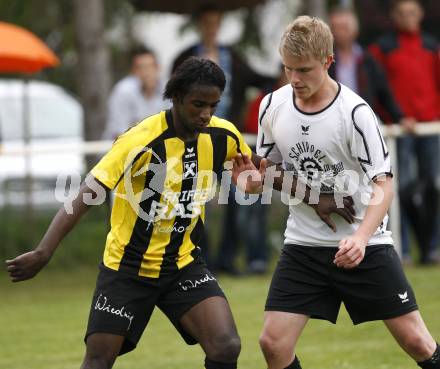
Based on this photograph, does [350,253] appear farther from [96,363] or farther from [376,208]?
[96,363]

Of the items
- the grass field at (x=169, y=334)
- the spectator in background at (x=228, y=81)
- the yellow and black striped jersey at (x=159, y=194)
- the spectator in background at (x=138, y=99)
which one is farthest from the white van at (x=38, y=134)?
the yellow and black striped jersey at (x=159, y=194)

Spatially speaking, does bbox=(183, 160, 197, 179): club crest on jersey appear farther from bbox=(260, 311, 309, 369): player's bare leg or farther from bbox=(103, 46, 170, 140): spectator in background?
bbox=(103, 46, 170, 140): spectator in background

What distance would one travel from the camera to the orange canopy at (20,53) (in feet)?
32.1

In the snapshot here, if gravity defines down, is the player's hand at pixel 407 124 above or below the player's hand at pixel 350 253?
below

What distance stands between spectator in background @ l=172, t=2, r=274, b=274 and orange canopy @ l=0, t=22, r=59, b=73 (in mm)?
1228

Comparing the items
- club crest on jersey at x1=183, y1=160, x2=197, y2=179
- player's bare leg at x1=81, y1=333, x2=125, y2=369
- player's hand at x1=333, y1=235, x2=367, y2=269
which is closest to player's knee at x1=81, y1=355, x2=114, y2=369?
player's bare leg at x1=81, y1=333, x2=125, y2=369

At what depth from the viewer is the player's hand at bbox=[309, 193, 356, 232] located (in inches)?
211

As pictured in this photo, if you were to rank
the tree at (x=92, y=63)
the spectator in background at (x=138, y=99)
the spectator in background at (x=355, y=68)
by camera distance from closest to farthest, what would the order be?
the spectator in background at (x=355, y=68) → the spectator in background at (x=138, y=99) → the tree at (x=92, y=63)

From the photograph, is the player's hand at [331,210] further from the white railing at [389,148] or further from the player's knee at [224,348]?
the white railing at [389,148]

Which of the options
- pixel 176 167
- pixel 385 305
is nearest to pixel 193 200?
pixel 176 167

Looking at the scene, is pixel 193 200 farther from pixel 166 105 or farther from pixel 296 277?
pixel 166 105

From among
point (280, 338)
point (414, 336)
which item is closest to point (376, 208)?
point (414, 336)

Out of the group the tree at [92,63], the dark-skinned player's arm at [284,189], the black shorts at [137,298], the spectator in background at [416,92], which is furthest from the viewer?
the tree at [92,63]

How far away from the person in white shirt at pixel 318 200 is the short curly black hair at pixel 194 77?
1.09ft
